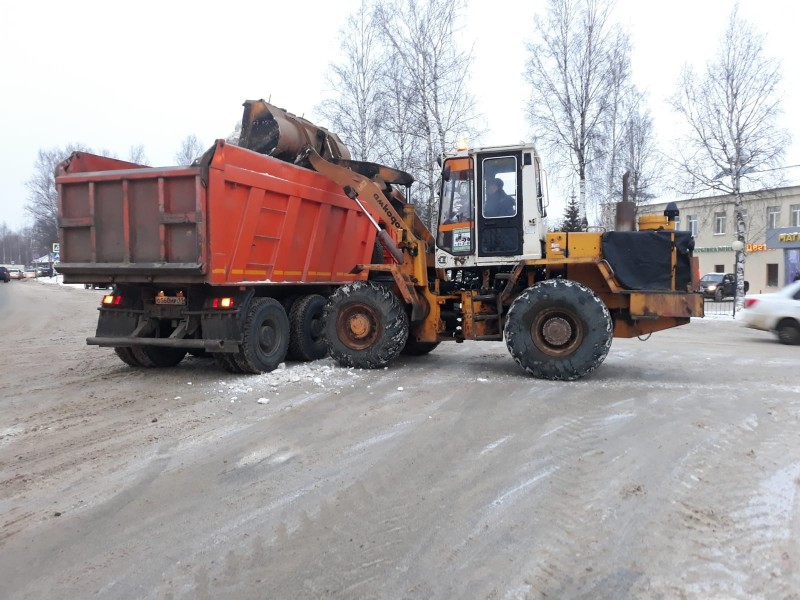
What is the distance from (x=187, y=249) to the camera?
7598mm

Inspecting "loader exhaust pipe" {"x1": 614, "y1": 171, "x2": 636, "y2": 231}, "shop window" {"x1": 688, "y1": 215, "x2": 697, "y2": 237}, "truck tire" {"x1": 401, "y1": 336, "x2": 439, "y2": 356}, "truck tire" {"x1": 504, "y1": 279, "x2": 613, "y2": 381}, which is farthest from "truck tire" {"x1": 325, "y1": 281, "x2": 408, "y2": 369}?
"shop window" {"x1": 688, "y1": 215, "x2": 697, "y2": 237}

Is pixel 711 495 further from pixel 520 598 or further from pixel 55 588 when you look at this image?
pixel 55 588

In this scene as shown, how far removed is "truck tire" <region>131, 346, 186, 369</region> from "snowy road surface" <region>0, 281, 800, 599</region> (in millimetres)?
1056

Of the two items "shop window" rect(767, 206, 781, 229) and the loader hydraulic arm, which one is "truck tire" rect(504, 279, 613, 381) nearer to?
the loader hydraulic arm

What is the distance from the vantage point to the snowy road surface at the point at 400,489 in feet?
10.1

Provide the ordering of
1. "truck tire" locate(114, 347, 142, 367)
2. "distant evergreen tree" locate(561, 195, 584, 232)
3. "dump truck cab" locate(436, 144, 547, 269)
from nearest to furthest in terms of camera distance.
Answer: "dump truck cab" locate(436, 144, 547, 269)
"truck tire" locate(114, 347, 142, 367)
"distant evergreen tree" locate(561, 195, 584, 232)

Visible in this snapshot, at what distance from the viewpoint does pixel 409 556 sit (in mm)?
3271

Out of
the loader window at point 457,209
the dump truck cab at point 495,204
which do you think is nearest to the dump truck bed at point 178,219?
the loader window at point 457,209

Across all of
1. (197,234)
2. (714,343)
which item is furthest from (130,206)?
(714,343)

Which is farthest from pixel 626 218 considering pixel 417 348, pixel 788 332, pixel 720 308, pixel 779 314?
pixel 720 308

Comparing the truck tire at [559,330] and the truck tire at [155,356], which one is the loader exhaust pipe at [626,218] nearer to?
the truck tire at [559,330]

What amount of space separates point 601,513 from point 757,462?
1.73m

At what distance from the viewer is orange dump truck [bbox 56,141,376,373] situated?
7.59 meters

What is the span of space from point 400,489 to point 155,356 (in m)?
5.85
